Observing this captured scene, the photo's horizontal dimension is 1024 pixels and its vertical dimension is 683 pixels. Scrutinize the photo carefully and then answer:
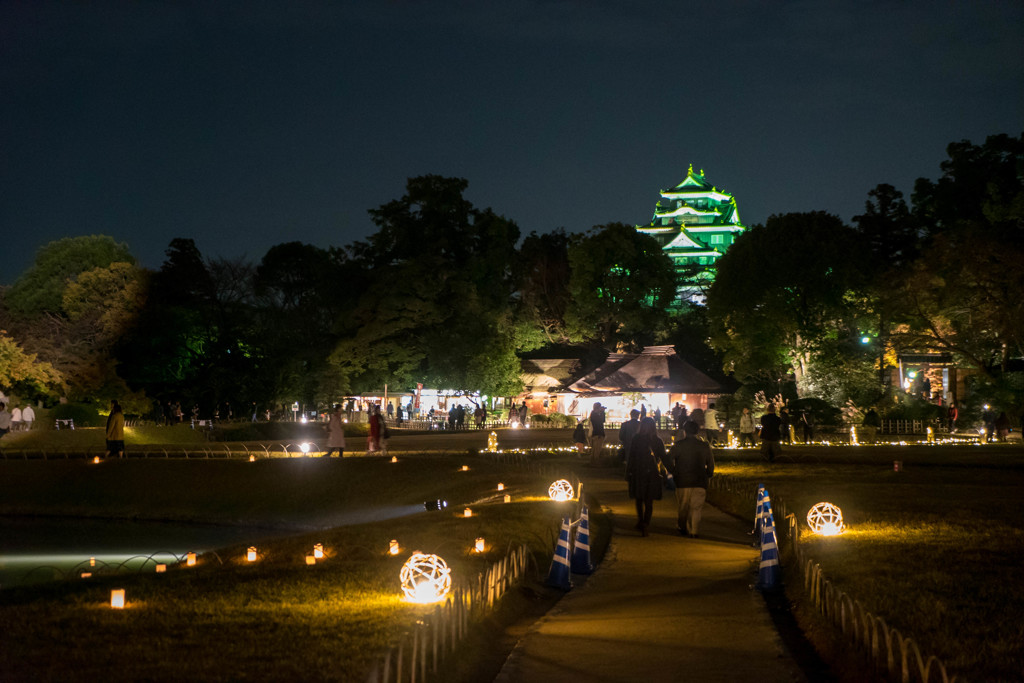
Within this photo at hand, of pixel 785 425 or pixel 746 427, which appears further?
pixel 785 425

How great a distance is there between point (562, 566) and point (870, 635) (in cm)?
467

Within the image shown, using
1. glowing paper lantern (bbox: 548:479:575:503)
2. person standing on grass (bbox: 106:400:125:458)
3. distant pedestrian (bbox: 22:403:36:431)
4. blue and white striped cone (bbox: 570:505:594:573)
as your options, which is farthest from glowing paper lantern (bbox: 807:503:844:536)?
distant pedestrian (bbox: 22:403:36:431)

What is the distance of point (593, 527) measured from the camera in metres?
16.2

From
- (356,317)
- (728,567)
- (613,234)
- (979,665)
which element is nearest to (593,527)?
(728,567)

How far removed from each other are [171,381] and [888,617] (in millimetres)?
46517

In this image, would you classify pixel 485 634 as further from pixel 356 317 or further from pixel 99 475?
pixel 356 317

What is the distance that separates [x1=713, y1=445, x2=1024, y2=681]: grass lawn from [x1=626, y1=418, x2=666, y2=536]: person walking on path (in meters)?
2.32

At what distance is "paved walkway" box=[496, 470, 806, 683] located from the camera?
26.7 ft

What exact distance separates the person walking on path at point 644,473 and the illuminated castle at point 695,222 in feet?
249

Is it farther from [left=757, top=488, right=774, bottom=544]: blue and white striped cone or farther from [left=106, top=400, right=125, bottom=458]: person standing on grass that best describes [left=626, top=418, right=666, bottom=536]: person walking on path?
[left=106, top=400, right=125, bottom=458]: person standing on grass

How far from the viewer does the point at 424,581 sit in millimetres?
9305

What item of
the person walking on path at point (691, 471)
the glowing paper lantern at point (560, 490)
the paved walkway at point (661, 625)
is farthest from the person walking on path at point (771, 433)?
the paved walkway at point (661, 625)

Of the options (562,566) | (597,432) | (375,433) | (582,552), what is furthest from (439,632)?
(375,433)

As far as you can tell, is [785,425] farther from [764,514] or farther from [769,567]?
[769,567]
